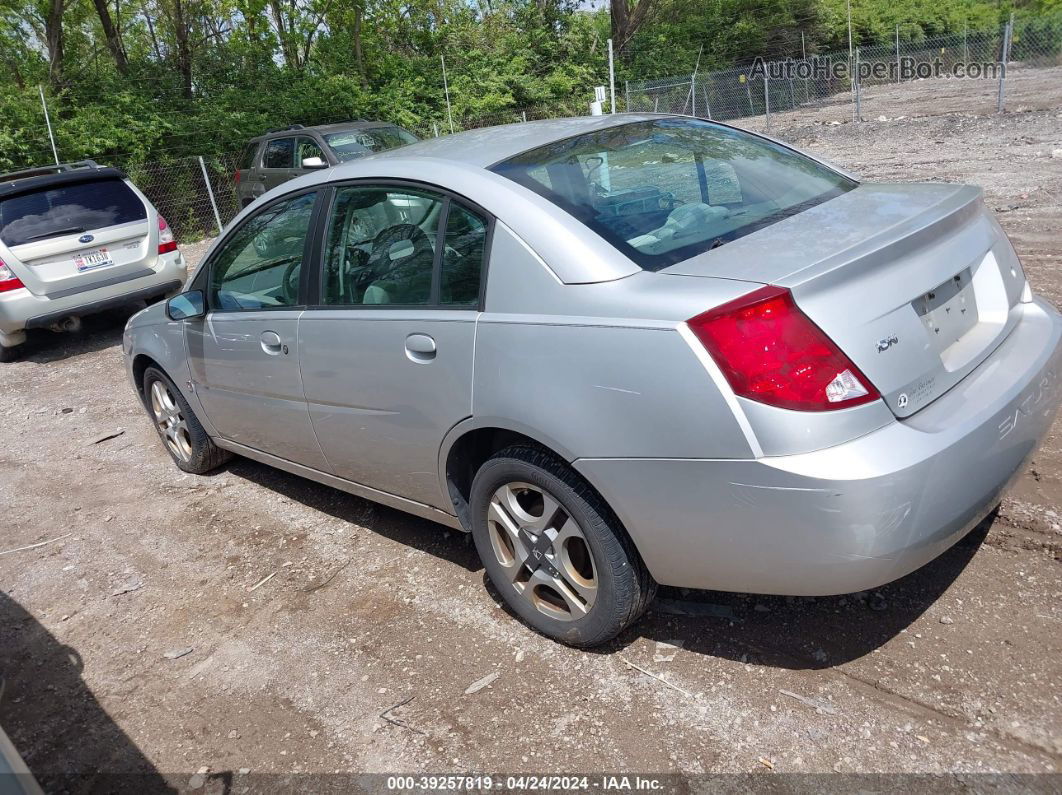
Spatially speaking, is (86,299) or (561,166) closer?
(561,166)

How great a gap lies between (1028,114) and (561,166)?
16272 millimetres

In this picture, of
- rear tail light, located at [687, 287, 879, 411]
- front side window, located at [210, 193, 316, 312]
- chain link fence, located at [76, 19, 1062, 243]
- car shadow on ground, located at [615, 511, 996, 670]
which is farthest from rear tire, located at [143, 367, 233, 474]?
chain link fence, located at [76, 19, 1062, 243]

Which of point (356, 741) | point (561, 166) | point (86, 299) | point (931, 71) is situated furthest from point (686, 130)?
point (931, 71)

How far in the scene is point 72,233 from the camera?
846cm

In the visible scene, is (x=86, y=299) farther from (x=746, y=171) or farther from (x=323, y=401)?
(x=746, y=171)

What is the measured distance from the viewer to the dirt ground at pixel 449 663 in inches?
101

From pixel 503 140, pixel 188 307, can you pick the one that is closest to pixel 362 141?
pixel 188 307

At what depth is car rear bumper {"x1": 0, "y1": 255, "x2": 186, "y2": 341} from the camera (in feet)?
27.4

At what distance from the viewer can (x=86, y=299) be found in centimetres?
858

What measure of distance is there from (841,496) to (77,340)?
947 cm

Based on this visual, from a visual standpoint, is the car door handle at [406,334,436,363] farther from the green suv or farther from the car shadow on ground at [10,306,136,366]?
the green suv

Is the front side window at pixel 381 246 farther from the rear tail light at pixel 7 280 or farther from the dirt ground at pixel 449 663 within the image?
the rear tail light at pixel 7 280

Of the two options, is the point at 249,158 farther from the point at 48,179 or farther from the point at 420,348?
the point at 420,348

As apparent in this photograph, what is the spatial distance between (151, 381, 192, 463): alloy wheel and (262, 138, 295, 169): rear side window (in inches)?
373
